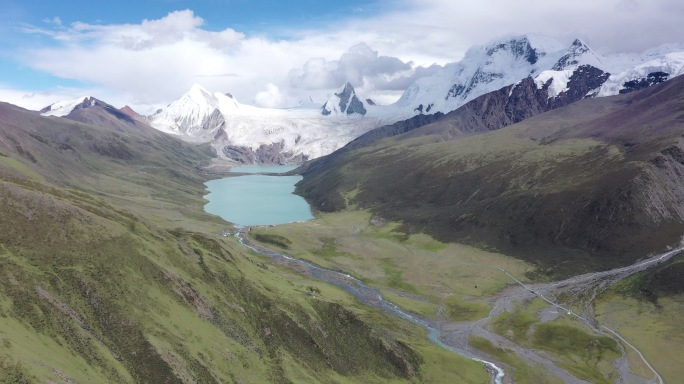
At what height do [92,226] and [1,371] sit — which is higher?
[92,226]

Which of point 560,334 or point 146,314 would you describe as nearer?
point 146,314

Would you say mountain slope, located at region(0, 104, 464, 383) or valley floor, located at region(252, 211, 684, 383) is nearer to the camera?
mountain slope, located at region(0, 104, 464, 383)

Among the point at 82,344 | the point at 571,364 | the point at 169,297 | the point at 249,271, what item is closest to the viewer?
the point at 82,344

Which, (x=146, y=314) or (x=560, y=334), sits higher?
(x=146, y=314)

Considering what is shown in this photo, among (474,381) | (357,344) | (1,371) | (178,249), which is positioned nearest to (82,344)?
(1,371)

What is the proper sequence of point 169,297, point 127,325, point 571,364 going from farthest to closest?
point 571,364
point 169,297
point 127,325

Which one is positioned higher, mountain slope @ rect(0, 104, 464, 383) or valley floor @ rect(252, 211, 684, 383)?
mountain slope @ rect(0, 104, 464, 383)

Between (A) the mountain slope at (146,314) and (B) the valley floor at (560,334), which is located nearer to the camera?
(A) the mountain slope at (146,314)

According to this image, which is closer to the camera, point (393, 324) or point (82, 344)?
point (82, 344)

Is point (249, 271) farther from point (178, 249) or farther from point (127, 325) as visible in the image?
point (127, 325)

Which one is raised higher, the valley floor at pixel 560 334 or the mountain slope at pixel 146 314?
the mountain slope at pixel 146 314

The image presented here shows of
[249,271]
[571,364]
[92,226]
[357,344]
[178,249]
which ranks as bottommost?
[571,364]
